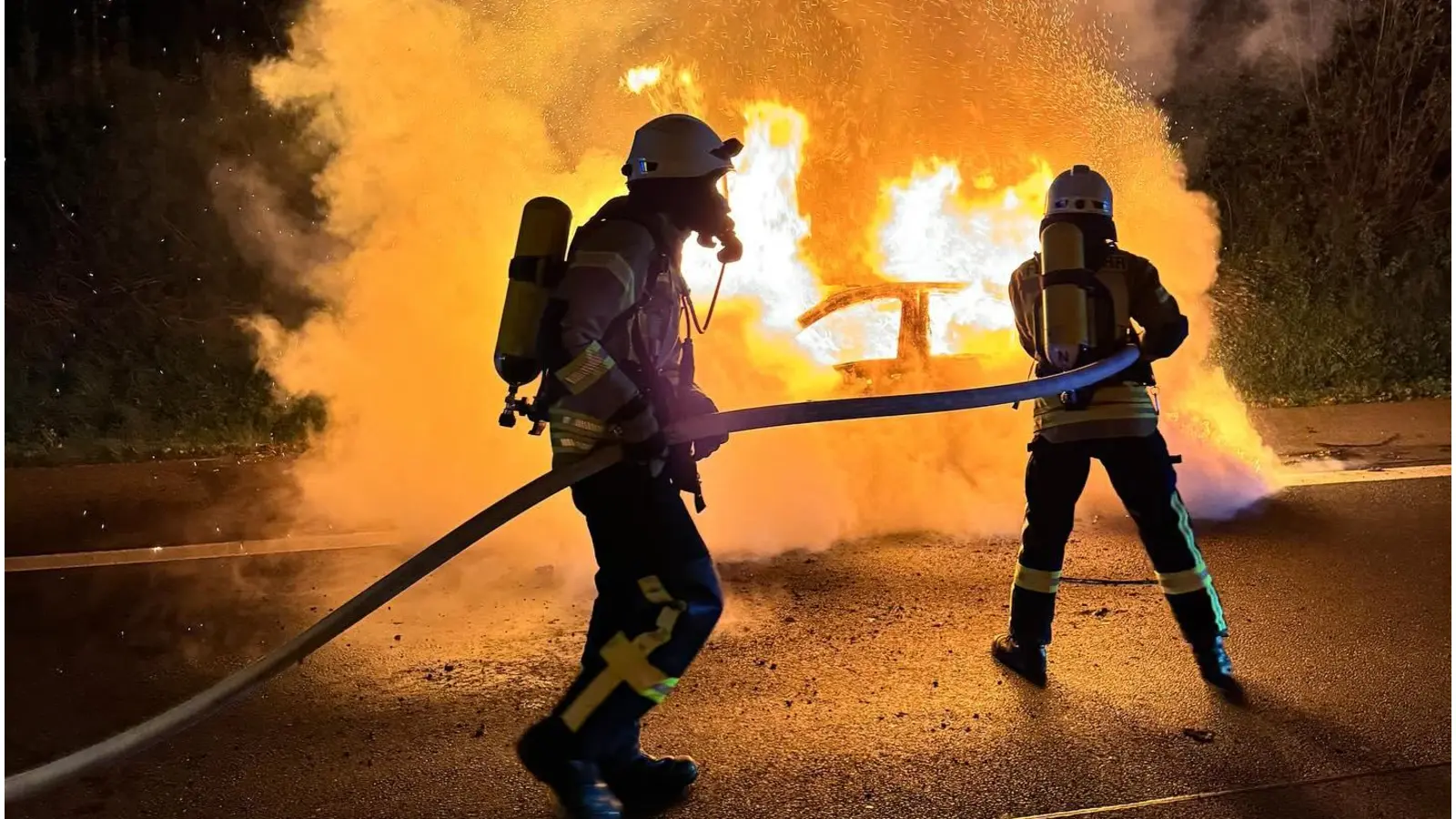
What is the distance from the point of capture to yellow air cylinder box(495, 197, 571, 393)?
2.92 m

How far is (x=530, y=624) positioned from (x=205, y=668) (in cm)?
119

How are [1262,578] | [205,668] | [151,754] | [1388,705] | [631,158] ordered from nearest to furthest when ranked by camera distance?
[631,158] < [151,754] < [1388,705] < [205,668] < [1262,578]

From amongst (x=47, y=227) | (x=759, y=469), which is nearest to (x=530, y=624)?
(x=759, y=469)

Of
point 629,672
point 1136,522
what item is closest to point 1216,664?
point 1136,522

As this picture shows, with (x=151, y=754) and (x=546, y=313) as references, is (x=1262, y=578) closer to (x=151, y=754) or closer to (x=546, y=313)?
(x=546, y=313)

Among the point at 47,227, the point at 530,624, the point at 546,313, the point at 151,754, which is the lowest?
the point at 151,754

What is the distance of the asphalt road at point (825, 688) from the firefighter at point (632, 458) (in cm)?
33

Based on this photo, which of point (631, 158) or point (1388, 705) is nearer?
point (631, 158)

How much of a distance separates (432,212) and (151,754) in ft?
12.8

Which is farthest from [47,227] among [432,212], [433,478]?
[433,478]

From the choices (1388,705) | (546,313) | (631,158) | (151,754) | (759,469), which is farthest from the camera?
(759,469)

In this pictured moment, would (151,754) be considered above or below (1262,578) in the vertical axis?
below

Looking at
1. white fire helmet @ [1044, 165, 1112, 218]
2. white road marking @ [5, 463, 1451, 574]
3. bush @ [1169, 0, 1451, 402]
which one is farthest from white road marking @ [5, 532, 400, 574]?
bush @ [1169, 0, 1451, 402]

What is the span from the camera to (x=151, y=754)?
3.31 metres
